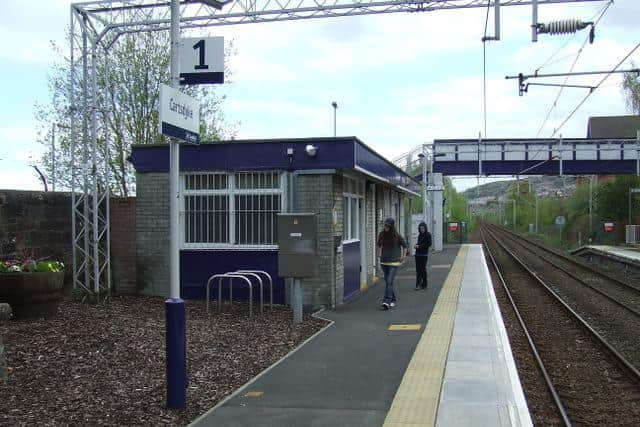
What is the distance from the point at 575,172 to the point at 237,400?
115ft

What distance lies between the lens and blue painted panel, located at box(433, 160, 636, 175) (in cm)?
3700

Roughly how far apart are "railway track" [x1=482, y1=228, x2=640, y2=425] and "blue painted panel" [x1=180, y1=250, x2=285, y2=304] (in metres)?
4.61

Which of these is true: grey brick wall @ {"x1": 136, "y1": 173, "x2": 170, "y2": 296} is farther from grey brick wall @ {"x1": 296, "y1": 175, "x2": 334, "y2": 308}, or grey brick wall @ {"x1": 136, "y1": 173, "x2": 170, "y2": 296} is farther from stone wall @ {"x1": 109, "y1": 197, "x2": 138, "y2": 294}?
grey brick wall @ {"x1": 296, "y1": 175, "x2": 334, "y2": 308}

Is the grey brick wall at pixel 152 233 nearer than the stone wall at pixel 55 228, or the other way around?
the stone wall at pixel 55 228

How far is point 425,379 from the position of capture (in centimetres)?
676

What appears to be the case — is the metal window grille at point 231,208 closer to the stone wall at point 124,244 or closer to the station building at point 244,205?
the station building at point 244,205

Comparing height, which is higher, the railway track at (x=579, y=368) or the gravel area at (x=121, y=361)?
the gravel area at (x=121, y=361)

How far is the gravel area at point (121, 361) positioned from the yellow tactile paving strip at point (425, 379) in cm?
165

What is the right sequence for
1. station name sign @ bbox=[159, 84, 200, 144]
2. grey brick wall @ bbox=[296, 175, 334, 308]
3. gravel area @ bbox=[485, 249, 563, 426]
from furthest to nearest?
grey brick wall @ bbox=[296, 175, 334, 308]
gravel area @ bbox=[485, 249, 563, 426]
station name sign @ bbox=[159, 84, 200, 144]

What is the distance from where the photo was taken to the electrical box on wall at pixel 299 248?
10.8 m

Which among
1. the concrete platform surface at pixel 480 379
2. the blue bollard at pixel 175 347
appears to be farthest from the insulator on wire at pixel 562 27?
the blue bollard at pixel 175 347

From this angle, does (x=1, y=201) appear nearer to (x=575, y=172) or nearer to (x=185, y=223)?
(x=185, y=223)

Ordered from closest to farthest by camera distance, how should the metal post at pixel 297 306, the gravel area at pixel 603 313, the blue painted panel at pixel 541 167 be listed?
1. the metal post at pixel 297 306
2. the gravel area at pixel 603 313
3. the blue painted panel at pixel 541 167

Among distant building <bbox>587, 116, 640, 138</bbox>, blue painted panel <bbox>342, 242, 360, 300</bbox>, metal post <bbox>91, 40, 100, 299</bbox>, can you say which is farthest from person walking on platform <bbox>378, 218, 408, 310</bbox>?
distant building <bbox>587, 116, 640, 138</bbox>
